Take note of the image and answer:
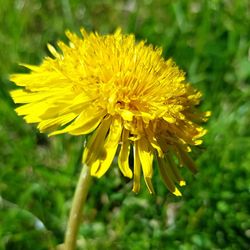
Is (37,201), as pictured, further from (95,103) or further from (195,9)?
(195,9)

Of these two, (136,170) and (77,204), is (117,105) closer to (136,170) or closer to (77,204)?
(136,170)

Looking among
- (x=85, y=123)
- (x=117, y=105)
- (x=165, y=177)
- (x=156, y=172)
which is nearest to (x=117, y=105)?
(x=117, y=105)

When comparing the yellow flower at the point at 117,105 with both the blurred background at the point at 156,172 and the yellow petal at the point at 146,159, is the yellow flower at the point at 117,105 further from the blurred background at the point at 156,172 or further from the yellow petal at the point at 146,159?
the blurred background at the point at 156,172

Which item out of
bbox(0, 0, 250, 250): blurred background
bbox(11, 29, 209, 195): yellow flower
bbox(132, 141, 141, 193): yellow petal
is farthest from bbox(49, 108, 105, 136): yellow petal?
bbox(0, 0, 250, 250): blurred background

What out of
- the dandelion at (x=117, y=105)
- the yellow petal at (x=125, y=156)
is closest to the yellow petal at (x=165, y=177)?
the dandelion at (x=117, y=105)

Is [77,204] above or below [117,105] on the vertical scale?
below

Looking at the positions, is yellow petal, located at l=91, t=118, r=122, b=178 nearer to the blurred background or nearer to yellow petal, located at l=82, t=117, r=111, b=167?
yellow petal, located at l=82, t=117, r=111, b=167

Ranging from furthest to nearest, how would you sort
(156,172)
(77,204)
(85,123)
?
1. (156,172)
2. (77,204)
3. (85,123)

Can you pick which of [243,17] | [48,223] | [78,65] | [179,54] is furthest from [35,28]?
[78,65]
